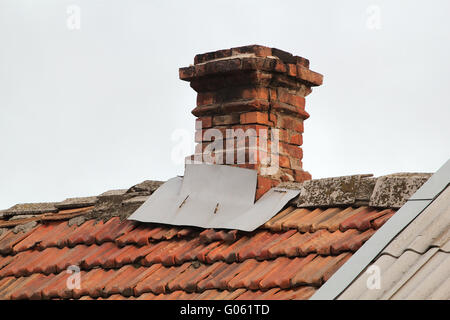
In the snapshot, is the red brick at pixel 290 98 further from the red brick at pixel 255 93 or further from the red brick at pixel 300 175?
the red brick at pixel 300 175

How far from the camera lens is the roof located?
495 cm

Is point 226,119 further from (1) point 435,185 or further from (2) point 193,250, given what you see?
(1) point 435,185

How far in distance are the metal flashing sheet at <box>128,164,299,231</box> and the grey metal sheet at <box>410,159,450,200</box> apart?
1.54m

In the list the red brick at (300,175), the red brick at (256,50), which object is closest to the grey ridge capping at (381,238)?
the red brick at (300,175)

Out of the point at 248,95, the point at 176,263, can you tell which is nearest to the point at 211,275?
the point at 176,263

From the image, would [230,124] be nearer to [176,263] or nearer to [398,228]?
[176,263]

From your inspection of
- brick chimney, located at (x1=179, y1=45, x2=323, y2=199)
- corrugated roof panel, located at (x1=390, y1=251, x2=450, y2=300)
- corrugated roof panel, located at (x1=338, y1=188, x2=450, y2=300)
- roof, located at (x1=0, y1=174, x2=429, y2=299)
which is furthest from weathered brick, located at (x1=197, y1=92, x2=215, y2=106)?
corrugated roof panel, located at (x1=390, y1=251, x2=450, y2=300)

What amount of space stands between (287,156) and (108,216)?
1.55 m

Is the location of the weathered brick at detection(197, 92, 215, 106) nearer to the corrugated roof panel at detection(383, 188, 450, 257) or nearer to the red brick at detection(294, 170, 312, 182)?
the red brick at detection(294, 170, 312, 182)

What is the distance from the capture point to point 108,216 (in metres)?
6.58

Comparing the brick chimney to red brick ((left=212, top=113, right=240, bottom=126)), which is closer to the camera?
the brick chimney
